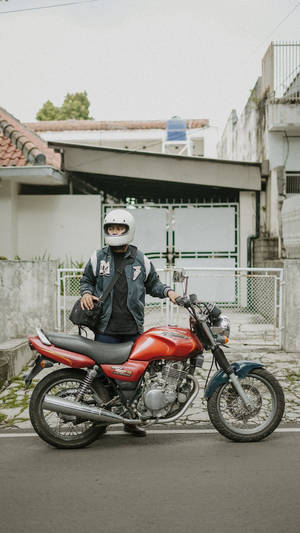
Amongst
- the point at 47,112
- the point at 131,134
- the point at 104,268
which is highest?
the point at 47,112

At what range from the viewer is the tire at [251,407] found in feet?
16.7

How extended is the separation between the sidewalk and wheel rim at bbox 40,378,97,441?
71 centimetres

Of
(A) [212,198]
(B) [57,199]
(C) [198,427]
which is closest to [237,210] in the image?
(A) [212,198]

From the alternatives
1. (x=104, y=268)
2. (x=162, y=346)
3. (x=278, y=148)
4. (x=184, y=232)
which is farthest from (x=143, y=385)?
(x=278, y=148)

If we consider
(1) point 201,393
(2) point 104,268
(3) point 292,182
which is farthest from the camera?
(3) point 292,182

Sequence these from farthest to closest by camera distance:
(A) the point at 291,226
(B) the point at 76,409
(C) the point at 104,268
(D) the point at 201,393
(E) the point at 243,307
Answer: (A) the point at 291,226
(E) the point at 243,307
(D) the point at 201,393
(C) the point at 104,268
(B) the point at 76,409

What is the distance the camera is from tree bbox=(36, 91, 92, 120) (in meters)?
49.0

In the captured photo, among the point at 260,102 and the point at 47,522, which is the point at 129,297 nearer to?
the point at 47,522

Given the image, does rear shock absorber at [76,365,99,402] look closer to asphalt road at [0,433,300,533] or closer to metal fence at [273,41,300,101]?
asphalt road at [0,433,300,533]

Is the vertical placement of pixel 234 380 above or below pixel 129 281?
below

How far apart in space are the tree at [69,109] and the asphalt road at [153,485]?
46143 millimetres

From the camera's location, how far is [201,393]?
6.97 m

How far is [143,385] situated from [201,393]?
2.12 metres

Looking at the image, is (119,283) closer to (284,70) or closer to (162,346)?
(162,346)
